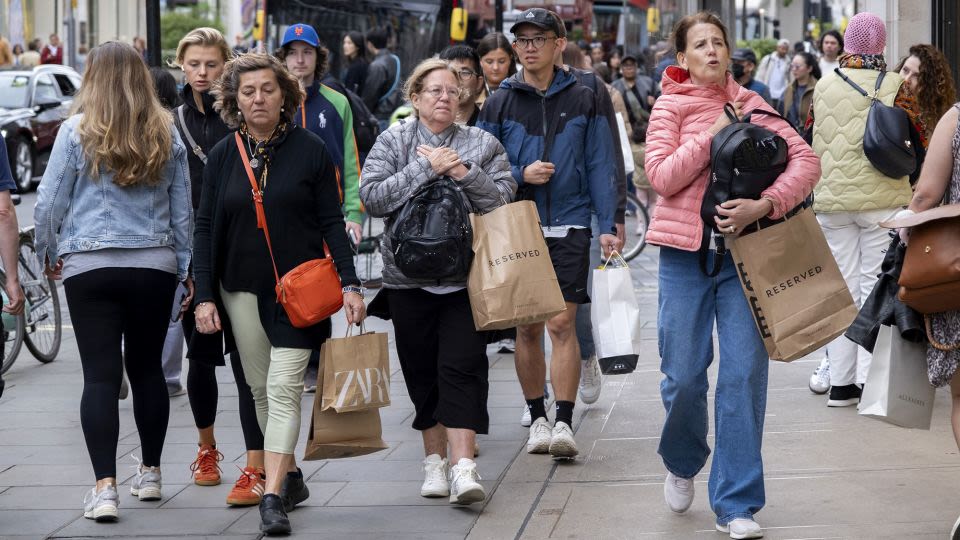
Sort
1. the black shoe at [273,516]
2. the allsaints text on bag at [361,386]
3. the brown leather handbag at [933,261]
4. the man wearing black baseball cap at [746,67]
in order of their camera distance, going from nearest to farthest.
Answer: the brown leather handbag at [933,261]
the black shoe at [273,516]
the allsaints text on bag at [361,386]
the man wearing black baseball cap at [746,67]

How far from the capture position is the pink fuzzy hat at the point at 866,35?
24.5 feet

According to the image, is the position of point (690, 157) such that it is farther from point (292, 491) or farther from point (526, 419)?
point (526, 419)

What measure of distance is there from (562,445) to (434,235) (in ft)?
4.22

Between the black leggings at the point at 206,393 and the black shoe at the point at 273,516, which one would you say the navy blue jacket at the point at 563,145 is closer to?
the black leggings at the point at 206,393

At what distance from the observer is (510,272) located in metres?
5.69

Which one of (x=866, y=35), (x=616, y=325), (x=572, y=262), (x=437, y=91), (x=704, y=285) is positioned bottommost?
(x=616, y=325)

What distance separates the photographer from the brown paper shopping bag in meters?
5.67

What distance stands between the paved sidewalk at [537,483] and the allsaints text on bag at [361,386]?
48 cm

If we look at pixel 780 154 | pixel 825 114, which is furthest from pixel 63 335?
pixel 780 154

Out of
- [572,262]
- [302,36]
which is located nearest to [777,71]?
[302,36]

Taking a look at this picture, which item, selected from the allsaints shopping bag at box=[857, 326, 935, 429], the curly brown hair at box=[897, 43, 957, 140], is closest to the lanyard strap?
the allsaints shopping bag at box=[857, 326, 935, 429]

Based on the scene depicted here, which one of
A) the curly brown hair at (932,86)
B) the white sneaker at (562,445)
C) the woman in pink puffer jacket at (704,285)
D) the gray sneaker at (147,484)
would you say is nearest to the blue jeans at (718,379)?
the woman in pink puffer jacket at (704,285)

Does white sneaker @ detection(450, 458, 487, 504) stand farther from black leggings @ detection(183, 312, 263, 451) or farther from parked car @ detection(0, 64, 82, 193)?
parked car @ detection(0, 64, 82, 193)

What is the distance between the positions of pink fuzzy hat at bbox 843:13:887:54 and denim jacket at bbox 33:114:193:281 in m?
3.73
